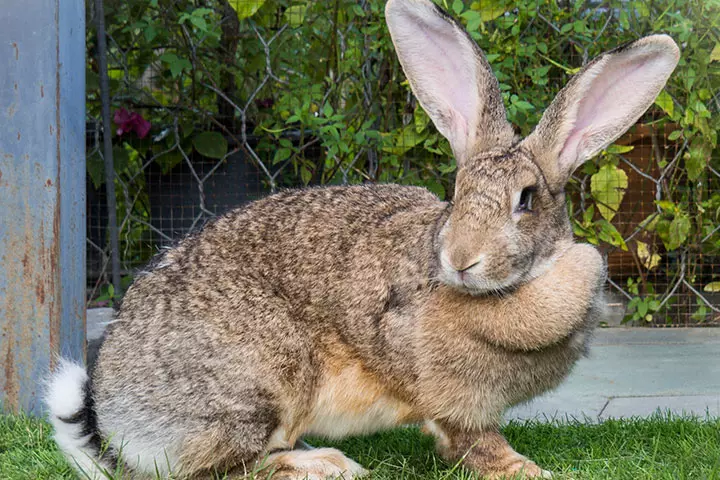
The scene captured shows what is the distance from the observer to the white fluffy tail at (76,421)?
2793 mm

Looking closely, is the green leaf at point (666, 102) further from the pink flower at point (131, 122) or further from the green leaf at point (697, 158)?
the pink flower at point (131, 122)

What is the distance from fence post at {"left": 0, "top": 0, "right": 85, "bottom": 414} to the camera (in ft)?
11.8

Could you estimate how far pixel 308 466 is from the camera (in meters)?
2.87

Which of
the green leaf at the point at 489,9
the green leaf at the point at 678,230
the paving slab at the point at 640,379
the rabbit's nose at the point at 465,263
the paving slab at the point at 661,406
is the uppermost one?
the green leaf at the point at 489,9

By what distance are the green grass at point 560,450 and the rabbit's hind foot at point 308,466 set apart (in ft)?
0.28

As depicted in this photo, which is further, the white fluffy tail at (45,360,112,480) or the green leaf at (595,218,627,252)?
the green leaf at (595,218,627,252)

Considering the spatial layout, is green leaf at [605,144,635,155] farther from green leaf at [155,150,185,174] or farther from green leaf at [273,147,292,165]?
green leaf at [155,150,185,174]

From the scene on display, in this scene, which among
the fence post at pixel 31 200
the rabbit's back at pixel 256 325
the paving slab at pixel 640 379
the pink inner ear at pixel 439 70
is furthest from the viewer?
the paving slab at pixel 640 379

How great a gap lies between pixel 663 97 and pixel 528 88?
2.24ft

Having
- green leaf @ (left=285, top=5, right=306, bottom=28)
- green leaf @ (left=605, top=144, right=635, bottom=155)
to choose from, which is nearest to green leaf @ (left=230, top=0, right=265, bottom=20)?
green leaf @ (left=285, top=5, right=306, bottom=28)

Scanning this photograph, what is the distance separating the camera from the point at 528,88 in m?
5.28

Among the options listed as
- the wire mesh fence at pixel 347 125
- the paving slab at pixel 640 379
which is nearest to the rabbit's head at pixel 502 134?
the paving slab at pixel 640 379

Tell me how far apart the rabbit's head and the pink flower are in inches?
107

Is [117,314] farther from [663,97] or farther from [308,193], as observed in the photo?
[663,97]
